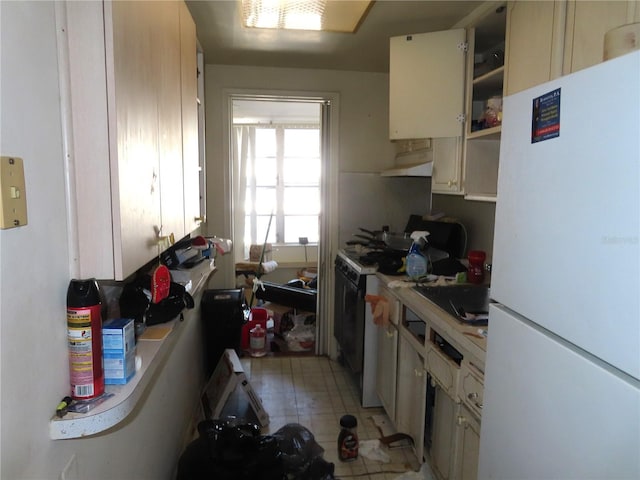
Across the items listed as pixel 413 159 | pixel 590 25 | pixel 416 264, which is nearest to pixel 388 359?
pixel 416 264

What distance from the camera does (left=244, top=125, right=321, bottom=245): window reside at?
16.9 feet

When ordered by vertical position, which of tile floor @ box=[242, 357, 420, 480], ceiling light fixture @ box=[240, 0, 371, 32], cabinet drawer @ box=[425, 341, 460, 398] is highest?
ceiling light fixture @ box=[240, 0, 371, 32]

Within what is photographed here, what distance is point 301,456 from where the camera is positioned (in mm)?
1982

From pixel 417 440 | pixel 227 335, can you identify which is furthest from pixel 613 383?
pixel 227 335

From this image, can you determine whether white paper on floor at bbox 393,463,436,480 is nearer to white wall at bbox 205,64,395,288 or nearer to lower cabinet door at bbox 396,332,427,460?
lower cabinet door at bbox 396,332,427,460

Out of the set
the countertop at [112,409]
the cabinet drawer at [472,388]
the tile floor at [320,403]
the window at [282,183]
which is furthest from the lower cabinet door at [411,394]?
the window at [282,183]

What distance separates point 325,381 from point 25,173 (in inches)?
103

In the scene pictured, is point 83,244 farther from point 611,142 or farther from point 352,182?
point 352,182

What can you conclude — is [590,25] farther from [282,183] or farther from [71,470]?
[282,183]

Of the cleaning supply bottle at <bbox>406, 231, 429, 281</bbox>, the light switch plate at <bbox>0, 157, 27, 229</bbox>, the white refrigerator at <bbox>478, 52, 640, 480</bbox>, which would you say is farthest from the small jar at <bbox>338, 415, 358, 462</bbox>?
the light switch plate at <bbox>0, 157, 27, 229</bbox>

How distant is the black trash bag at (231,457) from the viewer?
1.65 m

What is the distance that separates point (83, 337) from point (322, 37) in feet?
6.88

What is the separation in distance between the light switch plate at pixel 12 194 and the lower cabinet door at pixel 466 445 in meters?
1.37

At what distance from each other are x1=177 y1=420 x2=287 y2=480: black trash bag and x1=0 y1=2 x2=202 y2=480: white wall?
80cm
